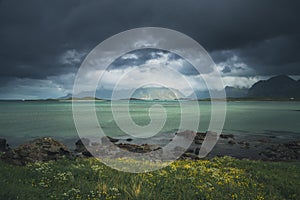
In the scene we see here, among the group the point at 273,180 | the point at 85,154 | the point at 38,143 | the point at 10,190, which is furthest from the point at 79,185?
the point at 85,154

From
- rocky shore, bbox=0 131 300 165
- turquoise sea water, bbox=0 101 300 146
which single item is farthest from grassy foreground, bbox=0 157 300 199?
turquoise sea water, bbox=0 101 300 146

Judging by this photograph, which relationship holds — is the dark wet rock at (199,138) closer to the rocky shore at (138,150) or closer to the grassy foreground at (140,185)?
the rocky shore at (138,150)

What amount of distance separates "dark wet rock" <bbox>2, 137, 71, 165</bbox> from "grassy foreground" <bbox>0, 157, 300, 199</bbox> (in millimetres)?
3955

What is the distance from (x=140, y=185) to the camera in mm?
10656

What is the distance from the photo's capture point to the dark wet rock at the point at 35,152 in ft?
55.7

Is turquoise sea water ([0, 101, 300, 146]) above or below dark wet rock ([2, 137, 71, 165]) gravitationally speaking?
below

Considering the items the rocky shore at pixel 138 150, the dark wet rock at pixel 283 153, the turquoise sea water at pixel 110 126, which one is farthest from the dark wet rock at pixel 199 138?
the dark wet rock at pixel 283 153

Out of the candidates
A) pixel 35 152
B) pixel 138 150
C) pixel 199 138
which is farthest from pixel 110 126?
pixel 35 152

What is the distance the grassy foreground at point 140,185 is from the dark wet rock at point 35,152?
395cm

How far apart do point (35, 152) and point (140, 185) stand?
12840 mm

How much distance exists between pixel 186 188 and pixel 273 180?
6552mm

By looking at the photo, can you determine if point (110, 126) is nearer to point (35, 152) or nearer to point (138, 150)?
point (138, 150)

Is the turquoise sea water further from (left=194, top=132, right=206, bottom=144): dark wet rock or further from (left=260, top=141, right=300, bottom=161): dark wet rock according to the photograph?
(left=260, top=141, right=300, bottom=161): dark wet rock

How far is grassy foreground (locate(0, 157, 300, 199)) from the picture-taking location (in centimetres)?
945
